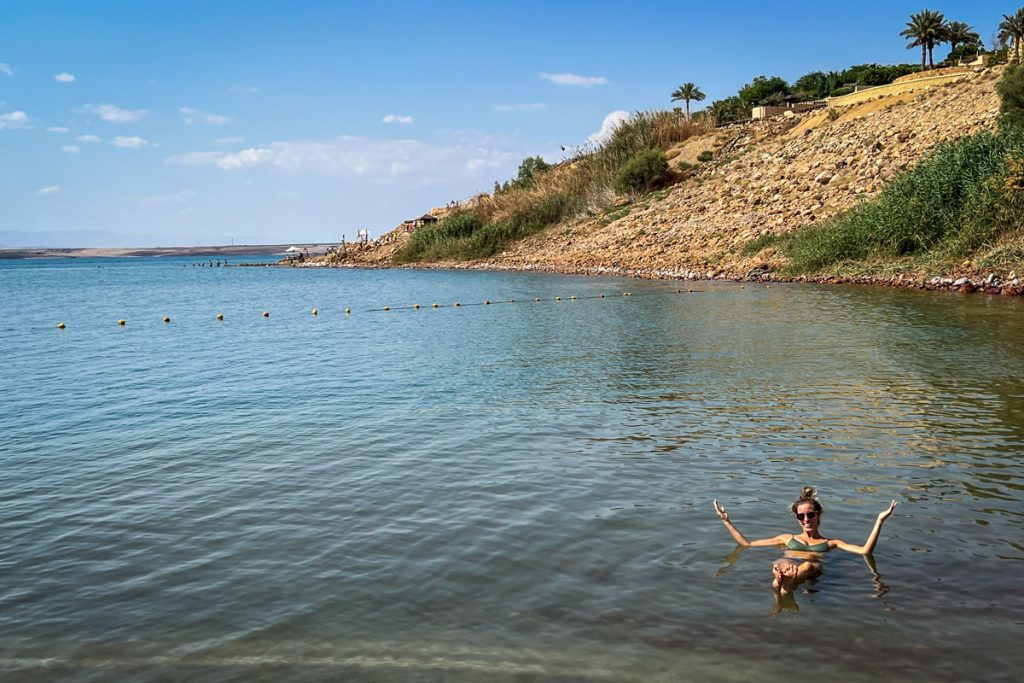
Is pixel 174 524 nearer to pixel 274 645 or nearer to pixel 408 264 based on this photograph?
pixel 274 645

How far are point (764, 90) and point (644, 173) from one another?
162 ft

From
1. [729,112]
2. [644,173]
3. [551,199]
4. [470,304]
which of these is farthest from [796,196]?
[729,112]

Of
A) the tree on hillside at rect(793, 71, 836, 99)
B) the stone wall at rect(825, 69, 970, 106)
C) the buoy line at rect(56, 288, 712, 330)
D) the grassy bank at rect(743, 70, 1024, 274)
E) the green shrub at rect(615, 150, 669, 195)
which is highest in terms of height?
the tree on hillside at rect(793, 71, 836, 99)

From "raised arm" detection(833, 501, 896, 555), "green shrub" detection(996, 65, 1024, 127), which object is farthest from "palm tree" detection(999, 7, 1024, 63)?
"raised arm" detection(833, 501, 896, 555)

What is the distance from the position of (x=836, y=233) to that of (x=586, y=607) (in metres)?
39.1

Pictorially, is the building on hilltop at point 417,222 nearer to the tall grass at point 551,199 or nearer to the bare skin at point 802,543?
the tall grass at point 551,199

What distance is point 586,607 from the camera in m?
7.48

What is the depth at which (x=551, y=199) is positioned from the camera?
261 ft

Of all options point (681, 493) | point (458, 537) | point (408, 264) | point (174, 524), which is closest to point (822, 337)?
point (681, 493)

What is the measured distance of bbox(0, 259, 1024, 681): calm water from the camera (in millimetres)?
6820

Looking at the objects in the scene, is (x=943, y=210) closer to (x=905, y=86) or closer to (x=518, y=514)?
(x=518, y=514)

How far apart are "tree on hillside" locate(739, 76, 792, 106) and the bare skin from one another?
111 metres

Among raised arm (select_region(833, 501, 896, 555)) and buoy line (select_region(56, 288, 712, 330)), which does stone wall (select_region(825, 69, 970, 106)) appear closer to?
→ buoy line (select_region(56, 288, 712, 330))

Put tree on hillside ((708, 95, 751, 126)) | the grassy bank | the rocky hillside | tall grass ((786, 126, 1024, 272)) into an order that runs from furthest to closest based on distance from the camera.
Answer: tree on hillside ((708, 95, 751, 126))
the rocky hillside
tall grass ((786, 126, 1024, 272))
the grassy bank
